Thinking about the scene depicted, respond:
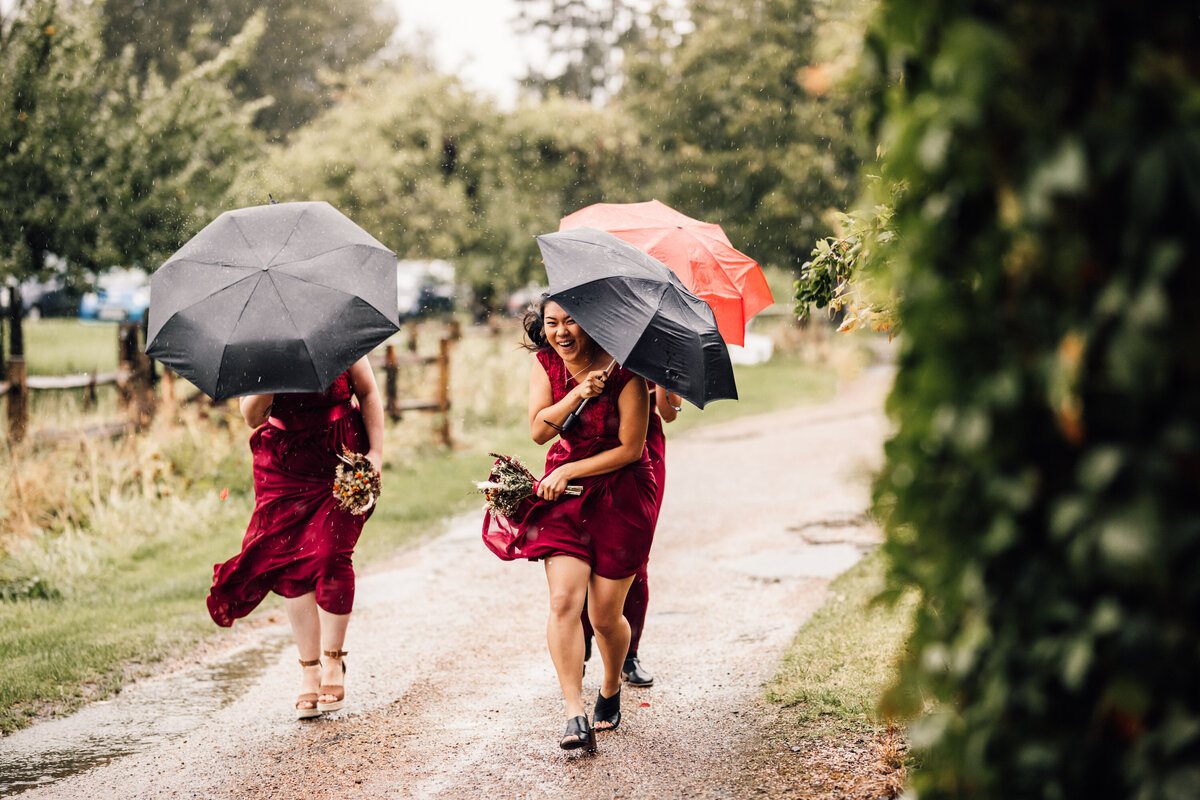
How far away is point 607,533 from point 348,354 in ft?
4.45

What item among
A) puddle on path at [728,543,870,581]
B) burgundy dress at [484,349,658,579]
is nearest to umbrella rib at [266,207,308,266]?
burgundy dress at [484,349,658,579]

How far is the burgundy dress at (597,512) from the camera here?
441 centimetres

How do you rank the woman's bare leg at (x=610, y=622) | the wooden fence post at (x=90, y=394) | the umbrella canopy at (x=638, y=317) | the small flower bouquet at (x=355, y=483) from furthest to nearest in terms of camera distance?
1. the wooden fence post at (x=90, y=394)
2. the small flower bouquet at (x=355, y=483)
3. the woman's bare leg at (x=610, y=622)
4. the umbrella canopy at (x=638, y=317)

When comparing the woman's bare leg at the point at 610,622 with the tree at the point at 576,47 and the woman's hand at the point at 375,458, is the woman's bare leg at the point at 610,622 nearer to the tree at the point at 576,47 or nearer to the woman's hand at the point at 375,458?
the woman's hand at the point at 375,458

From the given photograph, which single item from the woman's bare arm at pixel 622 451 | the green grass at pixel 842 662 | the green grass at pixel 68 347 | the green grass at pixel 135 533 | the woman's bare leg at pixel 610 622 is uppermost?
the woman's bare arm at pixel 622 451

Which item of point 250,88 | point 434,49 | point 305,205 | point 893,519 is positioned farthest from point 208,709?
point 434,49

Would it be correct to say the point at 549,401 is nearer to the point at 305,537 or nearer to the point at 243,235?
the point at 305,537

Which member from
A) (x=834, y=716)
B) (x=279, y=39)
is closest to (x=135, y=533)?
(x=834, y=716)

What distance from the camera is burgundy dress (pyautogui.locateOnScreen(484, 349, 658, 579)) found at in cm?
441

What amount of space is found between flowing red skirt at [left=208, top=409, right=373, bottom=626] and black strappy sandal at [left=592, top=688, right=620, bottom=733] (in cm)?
129

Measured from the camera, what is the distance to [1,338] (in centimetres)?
1395

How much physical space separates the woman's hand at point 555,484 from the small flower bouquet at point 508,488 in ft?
0.21

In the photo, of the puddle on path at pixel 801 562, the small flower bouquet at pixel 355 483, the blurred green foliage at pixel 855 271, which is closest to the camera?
the blurred green foliage at pixel 855 271

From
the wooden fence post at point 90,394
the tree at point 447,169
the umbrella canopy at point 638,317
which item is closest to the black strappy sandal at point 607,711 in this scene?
the umbrella canopy at point 638,317
